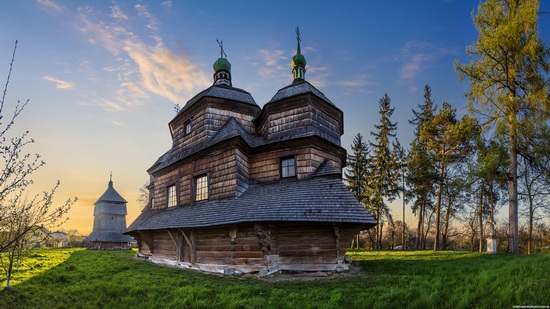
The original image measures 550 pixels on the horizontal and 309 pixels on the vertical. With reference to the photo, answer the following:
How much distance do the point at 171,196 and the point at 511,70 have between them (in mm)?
21231

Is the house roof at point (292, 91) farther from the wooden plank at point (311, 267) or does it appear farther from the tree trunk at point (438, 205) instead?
the tree trunk at point (438, 205)

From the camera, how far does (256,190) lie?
1405 cm

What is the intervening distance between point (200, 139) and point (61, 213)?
12.2 m

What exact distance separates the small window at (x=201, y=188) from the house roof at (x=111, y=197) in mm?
37381

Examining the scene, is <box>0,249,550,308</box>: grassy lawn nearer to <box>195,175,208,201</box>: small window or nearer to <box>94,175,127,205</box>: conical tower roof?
<box>195,175,208,201</box>: small window

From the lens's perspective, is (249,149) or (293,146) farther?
(249,149)

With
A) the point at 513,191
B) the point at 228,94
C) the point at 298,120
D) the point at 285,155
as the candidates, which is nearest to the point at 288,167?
the point at 285,155

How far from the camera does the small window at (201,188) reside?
626 inches

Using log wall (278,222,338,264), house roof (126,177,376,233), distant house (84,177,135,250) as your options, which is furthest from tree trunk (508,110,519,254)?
distant house (84,177,135,250)

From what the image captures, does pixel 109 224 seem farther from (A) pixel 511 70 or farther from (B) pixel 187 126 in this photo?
(A) pixel 511 70

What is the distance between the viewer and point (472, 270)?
36.7 feet

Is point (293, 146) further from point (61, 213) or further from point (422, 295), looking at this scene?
point (61, 213)

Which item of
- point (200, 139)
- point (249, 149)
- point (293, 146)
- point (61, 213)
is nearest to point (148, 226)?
point (200, 139)

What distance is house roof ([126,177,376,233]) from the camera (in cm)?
1145
